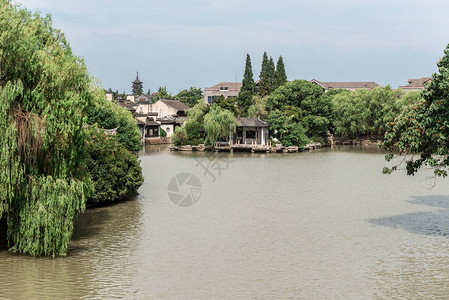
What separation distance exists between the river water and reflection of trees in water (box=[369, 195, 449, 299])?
3 centimetres

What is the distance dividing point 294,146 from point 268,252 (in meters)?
45.7

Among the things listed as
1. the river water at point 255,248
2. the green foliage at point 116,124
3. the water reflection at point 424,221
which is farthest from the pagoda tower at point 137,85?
the water reflection at point 424,221

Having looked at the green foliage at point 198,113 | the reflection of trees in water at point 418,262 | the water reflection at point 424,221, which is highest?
the green foliage at point 198,113

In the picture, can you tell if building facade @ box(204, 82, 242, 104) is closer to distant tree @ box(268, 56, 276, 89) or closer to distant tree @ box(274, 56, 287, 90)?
distant tree @ box(268, 56, 276, 89)

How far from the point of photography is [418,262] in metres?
16.1

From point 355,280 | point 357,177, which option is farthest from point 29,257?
point 357,177

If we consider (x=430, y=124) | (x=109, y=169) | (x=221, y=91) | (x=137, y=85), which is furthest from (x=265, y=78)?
(x=137, y=85)

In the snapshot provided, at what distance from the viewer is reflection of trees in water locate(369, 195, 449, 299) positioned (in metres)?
13.6

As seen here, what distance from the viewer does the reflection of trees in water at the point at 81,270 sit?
13219 millimetres

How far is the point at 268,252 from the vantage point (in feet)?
57.1

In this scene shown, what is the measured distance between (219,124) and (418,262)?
46106 millimetres

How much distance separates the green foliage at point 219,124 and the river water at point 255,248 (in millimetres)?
29556

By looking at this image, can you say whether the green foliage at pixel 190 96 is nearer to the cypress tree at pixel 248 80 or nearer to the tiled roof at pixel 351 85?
the cypress tree at pixel 248 80

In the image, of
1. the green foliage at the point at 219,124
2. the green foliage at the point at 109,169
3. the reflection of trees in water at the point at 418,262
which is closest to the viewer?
the reflection of trees in water at the point at 418,262
